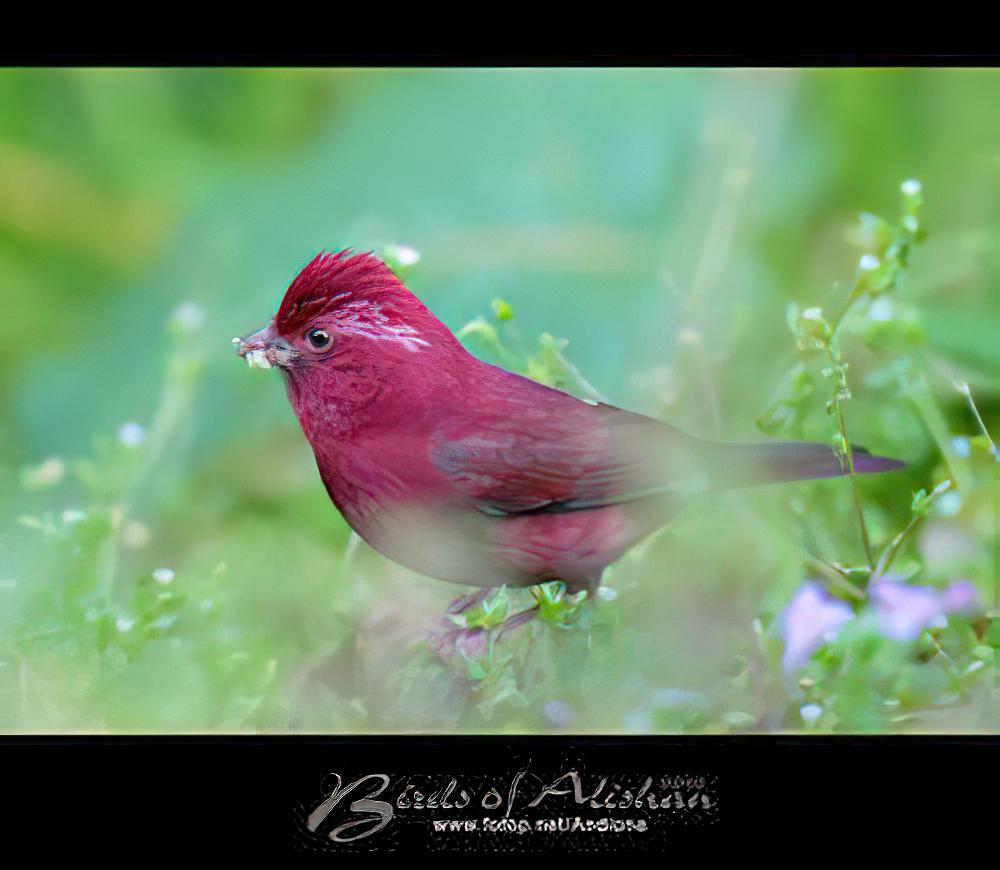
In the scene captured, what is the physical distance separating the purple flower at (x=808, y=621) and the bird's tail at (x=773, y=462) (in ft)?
0.44

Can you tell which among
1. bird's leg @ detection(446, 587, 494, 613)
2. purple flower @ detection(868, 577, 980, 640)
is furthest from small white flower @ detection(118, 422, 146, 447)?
purple flower @ detection(868, 577, 980, 640)

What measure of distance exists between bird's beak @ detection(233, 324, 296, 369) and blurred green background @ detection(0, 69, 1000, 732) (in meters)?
0.05

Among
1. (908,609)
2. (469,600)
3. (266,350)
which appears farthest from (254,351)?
(908,609)

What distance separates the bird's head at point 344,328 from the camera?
1234 mm

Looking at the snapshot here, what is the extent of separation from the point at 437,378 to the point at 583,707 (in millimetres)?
429

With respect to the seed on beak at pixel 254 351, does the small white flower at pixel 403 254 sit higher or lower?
higher

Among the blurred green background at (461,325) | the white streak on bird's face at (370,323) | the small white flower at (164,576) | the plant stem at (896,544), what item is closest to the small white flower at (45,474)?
the blurred green background at (461,325)

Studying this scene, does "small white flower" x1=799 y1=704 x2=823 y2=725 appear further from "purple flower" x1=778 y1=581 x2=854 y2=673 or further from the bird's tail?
the bird's tail

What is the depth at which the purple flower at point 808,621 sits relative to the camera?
1.32 metres

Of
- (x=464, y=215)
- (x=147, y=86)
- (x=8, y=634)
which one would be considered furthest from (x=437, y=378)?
(x=8, y=634)

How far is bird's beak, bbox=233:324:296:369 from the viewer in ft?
4.09
